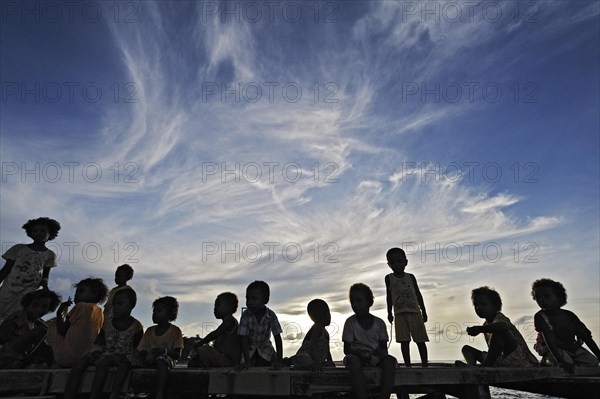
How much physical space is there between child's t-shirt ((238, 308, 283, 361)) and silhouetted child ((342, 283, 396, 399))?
1.11 meters

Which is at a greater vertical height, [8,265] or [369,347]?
[8,265]

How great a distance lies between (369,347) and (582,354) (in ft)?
11.4

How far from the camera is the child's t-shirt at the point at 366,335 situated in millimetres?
6035

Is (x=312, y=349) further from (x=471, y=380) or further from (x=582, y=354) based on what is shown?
(x=582, y=354)

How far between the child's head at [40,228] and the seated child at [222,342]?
139 inches

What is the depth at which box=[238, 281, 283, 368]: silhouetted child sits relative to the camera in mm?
6422

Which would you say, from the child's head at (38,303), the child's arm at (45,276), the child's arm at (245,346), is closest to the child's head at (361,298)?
the child's arm at (245,346)

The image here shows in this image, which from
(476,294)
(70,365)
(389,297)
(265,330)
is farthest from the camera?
(389,297)

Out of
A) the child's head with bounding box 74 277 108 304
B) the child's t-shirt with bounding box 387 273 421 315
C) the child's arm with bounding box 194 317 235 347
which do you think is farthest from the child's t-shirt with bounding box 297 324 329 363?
the child's head with bounding box 74 277 108 304

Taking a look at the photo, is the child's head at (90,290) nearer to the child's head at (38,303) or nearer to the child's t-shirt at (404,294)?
the child's head at (38,303)

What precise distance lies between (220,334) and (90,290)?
2107 millimetres

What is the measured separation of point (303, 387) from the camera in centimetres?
505

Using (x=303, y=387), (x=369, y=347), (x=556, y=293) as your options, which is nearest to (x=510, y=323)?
(x=556, y=293)

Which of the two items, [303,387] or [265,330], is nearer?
[303,387]
